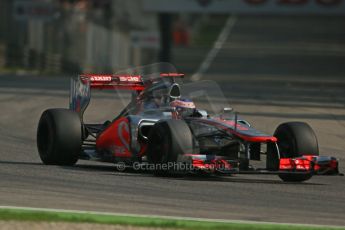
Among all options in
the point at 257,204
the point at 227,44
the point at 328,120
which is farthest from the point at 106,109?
the point at 227,44

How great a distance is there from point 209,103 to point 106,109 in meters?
11.3

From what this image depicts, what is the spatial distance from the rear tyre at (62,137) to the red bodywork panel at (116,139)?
1.36 feet

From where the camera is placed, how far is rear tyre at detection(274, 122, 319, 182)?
41.9 ft

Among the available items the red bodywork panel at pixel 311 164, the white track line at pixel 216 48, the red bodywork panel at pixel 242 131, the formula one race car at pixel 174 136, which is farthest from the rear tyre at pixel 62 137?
the white track line at pixel 216 48

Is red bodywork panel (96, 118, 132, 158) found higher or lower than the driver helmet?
lower

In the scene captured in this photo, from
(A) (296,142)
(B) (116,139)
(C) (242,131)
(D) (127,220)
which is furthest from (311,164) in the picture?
(D) (127,220)

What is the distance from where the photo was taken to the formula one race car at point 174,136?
12453 millimetres

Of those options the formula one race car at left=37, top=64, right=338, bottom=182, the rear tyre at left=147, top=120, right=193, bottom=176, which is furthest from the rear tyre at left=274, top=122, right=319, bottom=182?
the rear tyre at left=147, top=120, right=193, bottom=176

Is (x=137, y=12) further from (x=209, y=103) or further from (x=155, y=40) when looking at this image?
(x=209, y=103)

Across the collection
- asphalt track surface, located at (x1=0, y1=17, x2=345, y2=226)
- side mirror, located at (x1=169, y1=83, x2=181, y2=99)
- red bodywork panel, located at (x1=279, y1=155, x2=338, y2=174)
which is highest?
side mirror, located at (x1=169, y1=83, x2=181, y2=99)

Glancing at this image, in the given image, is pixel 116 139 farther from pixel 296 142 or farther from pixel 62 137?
pixel 296 142

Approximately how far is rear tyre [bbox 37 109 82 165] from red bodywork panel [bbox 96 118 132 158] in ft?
1.36

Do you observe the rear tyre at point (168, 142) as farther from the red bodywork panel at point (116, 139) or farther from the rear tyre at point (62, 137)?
the rear tyre at point (62, 137)

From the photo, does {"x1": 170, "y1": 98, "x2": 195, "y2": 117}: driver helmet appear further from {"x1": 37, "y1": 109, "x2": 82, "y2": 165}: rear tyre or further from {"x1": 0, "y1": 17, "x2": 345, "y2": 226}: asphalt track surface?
{"x1": 37, "y1": 109, "x2": 82, "y2": 165}: rear tyre
